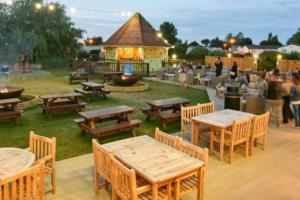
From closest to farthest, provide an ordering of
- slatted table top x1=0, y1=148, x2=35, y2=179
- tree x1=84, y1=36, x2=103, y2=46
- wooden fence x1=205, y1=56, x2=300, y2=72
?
slatted table top x1=0, y1=148, x2=35, y2=179, wooden fence x1=205, y1=56, x2=300, y2=72, tree x1=84, y1=36, x2=103, y2=46

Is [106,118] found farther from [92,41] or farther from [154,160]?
[92,41]

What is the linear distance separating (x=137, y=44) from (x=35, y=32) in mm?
9142

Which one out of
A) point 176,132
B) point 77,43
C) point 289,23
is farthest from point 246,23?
point 176,132

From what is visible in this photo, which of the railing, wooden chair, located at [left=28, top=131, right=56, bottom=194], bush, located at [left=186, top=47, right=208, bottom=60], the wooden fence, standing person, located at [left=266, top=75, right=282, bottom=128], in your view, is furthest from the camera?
bush, located at [left=186, top=47, right=208, bottom=60]

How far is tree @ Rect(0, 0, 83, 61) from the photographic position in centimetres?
2323

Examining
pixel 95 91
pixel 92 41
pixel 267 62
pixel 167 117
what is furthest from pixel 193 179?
pixel 92 41

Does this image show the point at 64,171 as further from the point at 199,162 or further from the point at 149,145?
the point at 199,162

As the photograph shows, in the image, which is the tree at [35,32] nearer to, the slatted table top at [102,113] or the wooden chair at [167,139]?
the slatted table top at [102,113]

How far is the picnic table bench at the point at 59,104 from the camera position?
29.6 feet

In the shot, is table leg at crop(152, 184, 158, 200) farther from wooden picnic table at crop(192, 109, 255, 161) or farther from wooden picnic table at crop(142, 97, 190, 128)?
wooden picnic table at crop(142, 97, 190, 128)

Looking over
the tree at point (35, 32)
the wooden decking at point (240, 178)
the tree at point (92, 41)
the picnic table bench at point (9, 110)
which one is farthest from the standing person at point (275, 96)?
the tree at point (92, 41)

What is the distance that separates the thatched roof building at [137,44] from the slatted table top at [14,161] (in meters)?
18.8

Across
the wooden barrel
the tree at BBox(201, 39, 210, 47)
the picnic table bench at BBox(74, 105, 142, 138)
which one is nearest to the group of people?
the wooden barrel

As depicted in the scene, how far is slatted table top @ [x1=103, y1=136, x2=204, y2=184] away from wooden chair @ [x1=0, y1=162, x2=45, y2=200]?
1049 mm
